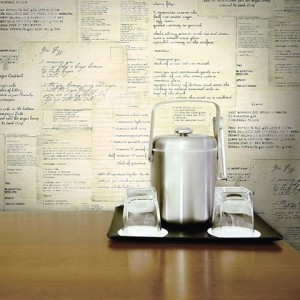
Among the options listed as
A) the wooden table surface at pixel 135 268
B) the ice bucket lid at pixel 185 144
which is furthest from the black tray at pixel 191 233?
the ice bucket lid at pixel 185 144

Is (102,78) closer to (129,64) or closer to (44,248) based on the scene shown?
(129,64)

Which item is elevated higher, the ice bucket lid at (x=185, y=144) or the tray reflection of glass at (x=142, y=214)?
the ice bucket lid at (x=185, y=144)

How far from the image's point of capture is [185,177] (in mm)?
945

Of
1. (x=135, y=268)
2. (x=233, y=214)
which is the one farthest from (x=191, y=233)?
(x=135, y=268)

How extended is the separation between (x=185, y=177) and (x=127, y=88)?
41cm

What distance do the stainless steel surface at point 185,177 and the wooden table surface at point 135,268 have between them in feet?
0.34

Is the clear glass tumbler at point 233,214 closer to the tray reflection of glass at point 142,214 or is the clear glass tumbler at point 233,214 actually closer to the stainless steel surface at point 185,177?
the stainless steel surface at point 185,177

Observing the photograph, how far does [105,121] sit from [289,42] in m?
0.62

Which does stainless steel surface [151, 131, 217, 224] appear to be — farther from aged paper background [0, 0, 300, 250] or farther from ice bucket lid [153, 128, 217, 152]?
aged paper background [0, 0, 300, 250]

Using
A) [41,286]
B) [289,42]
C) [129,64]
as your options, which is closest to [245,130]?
[289,42]

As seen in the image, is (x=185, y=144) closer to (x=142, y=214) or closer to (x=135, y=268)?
(x=142, y=214)

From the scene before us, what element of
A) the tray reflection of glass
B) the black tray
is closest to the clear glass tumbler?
the black tray

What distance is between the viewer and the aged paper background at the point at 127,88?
122 centimetres

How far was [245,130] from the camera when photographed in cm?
124
